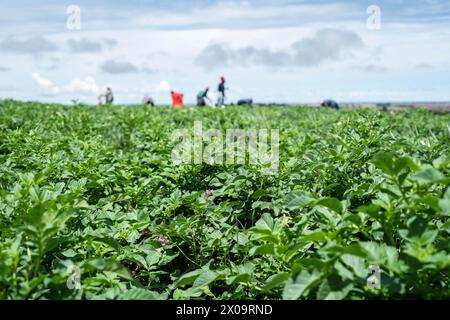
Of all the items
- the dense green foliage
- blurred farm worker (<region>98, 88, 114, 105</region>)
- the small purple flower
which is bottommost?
the small purple flower

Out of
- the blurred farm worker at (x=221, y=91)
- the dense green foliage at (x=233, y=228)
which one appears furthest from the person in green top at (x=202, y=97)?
the dense green foliage at (x=233, y=228)

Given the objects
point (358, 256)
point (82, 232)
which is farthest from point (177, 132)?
point (358, 256)

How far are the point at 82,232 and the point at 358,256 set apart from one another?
138cm

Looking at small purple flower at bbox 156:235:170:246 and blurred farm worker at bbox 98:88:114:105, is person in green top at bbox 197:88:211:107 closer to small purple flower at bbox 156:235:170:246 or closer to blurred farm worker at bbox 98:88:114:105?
blurred farm worker at bbox 98:88:114:105

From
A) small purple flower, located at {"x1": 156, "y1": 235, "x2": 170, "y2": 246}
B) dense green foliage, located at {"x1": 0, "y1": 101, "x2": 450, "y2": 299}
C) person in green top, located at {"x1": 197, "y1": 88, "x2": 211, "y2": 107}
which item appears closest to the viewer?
dense green foliage, located at {"x1": 0, "y1": 101, "x2": 450, "y2": 299}

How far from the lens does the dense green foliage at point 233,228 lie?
177 cm

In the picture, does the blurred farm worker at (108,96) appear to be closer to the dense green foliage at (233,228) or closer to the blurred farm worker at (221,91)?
the blurred farm worker at (221,91)

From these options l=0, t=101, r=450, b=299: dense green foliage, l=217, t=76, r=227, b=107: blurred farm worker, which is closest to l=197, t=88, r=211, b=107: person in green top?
l=217, t=76, r=227, b=107: blurred farm worker

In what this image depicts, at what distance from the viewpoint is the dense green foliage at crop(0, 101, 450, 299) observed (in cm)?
177

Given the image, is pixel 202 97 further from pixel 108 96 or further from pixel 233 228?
pixel 233 228

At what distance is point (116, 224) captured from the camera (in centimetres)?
270
